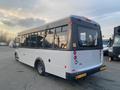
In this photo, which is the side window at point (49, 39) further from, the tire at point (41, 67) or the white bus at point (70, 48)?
the tire at point (41, 67)

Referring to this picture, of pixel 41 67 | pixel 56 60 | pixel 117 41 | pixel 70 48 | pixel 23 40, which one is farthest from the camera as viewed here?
pixel 117 41

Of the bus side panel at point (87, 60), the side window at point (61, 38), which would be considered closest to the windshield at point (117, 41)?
the bus side panel at point (87, 60)

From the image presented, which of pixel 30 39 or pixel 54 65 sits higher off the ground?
pixel 30 39

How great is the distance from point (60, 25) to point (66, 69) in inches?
71.7

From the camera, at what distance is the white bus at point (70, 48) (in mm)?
5324

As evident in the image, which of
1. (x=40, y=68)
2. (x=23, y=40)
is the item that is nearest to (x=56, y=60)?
(x=40, y=68)

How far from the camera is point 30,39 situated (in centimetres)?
891

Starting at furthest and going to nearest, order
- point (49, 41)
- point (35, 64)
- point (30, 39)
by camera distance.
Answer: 1. point (30, 39)
2. point (35, 64)
3. point (49, 41)

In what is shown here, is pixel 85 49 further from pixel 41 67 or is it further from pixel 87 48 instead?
pixel 41 67

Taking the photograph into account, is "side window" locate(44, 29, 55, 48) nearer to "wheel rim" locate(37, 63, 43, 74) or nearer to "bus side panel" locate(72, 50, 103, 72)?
"wheel rim" locate(37, 63, 43, 74)

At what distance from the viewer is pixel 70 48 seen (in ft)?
17.1

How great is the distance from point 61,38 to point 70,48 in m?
0.76

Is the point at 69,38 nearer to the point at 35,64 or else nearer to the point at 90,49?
the point at 90,49

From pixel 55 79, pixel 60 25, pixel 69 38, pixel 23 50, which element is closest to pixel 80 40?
pixel 69 38
